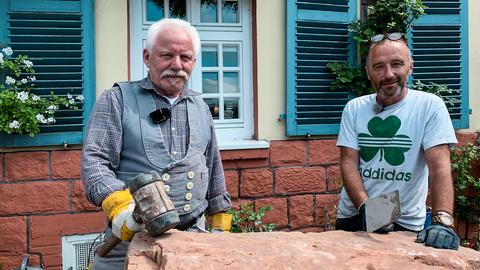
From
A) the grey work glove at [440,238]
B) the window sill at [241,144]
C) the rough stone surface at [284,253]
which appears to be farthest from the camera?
the window sill at [241,144]

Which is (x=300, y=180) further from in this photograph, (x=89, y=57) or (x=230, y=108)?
(x=89, y=57)

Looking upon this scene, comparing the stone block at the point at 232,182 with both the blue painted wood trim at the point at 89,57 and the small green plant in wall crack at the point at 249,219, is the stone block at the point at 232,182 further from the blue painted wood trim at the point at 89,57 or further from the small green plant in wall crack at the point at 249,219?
the blue painted wood trim at the point at 89,57

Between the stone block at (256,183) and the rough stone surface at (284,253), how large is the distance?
8.04 feet

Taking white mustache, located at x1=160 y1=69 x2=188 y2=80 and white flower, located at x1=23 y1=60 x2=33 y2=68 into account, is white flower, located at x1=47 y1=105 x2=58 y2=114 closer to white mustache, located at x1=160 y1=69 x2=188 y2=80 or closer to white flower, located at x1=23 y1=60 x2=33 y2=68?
white flower, located at x1=23 y1=60 x2=33 y2=68

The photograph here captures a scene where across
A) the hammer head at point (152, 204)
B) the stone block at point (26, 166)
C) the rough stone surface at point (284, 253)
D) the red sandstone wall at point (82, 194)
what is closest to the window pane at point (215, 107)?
the red sandstone wall at point (82, 194)

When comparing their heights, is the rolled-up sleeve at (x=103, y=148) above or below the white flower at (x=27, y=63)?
below

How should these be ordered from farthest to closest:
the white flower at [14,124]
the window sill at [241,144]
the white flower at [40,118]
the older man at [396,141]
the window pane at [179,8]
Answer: the window pane at [179,8] < the window sill at [241,144] < the white flower at [40,118] < the white flower at [14,124] < the older man at [396,141]

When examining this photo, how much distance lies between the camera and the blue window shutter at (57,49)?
392 centimetres

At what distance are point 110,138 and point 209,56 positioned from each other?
2603 mm

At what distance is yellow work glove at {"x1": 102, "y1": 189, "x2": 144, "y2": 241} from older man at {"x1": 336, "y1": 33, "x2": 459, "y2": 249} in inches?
41.2

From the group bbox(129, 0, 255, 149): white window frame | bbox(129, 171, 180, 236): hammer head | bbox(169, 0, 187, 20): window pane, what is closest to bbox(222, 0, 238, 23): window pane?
bbox(129, 0, 255, 149): white window frame

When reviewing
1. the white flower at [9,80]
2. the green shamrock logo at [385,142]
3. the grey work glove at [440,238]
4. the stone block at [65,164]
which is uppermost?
the white flower at [9,80]

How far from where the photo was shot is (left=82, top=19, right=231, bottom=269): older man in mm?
2189

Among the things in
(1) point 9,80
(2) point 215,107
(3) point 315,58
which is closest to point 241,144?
(2) point 215,107
